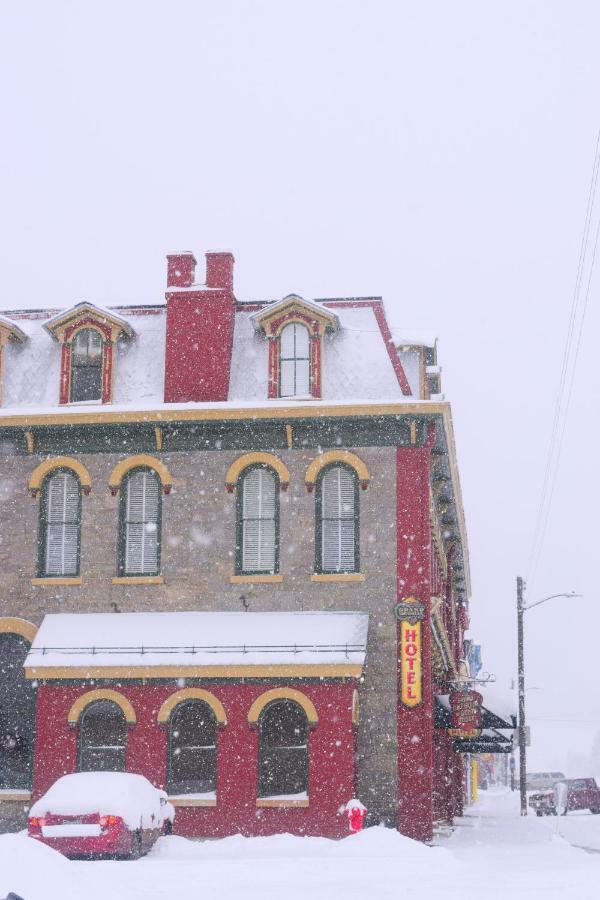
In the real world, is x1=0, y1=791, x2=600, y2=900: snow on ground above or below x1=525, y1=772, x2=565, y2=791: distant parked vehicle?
above

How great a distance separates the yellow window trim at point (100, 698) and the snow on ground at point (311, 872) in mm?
2988

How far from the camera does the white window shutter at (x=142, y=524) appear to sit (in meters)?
26.3

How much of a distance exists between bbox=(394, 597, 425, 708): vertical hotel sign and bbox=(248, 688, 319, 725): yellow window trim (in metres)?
1.85

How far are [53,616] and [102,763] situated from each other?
10.1 ft

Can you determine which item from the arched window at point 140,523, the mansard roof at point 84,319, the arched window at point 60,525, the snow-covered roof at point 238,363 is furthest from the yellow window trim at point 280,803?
the mansard roof at point 84,319

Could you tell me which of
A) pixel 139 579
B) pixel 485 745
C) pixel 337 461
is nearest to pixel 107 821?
pixel 139 579

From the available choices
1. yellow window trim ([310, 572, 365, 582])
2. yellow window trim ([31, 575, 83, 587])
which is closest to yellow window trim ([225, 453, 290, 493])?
yellow window trim ([310, 572, 365, 582])

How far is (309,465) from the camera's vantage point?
2591cm

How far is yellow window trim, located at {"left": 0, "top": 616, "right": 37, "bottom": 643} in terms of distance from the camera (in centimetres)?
2602

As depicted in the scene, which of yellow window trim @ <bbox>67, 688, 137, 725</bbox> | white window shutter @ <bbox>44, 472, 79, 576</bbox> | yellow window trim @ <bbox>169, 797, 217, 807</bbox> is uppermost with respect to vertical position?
white window shutter @ <bbox>44, 472, 79, 576</bbox>

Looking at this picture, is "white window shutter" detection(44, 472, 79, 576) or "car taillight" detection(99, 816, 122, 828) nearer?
"car taillight" detection(99, 816, 122, 828)

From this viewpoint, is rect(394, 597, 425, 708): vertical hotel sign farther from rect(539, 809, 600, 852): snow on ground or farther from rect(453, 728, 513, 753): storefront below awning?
rect(453, 728, 513, 753): storefront below awning

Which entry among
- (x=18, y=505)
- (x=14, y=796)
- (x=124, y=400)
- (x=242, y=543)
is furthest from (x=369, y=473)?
(x=14, y=796)

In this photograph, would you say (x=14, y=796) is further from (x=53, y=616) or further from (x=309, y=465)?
(x=309, y=465)
